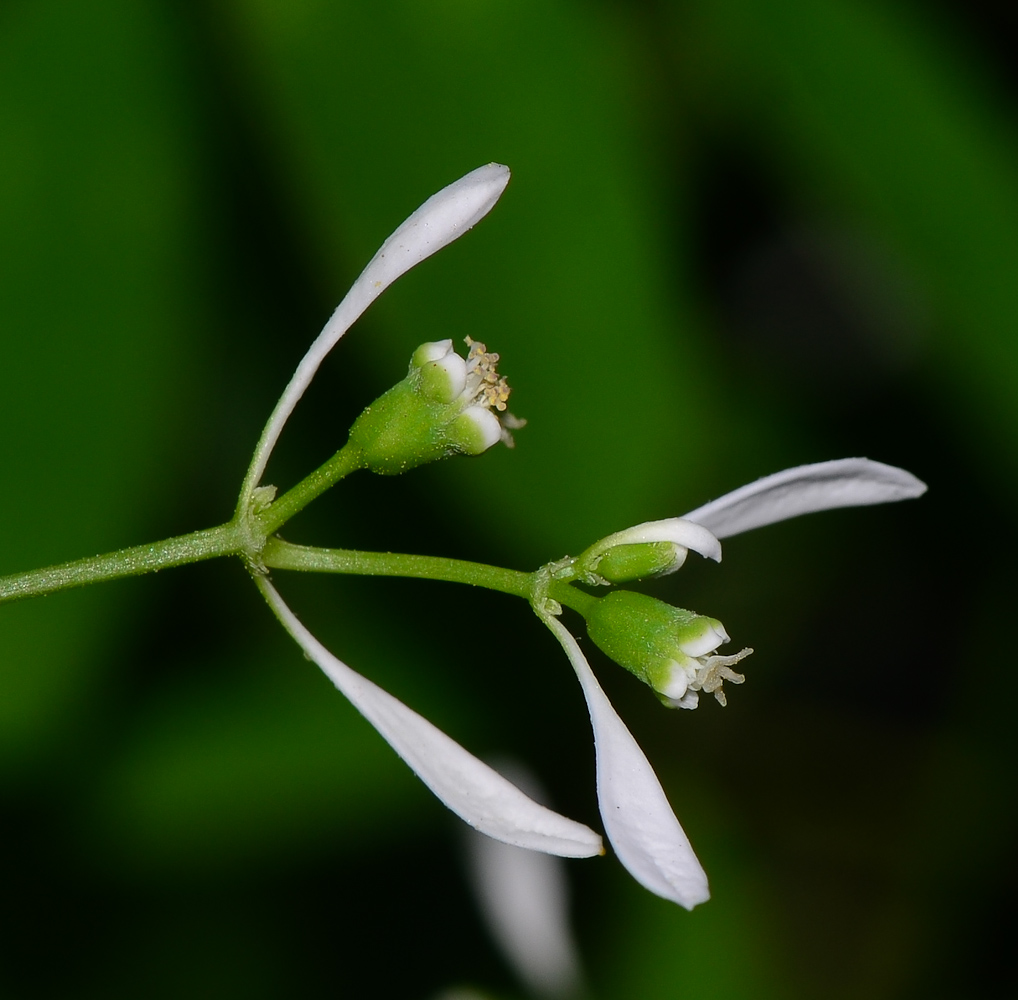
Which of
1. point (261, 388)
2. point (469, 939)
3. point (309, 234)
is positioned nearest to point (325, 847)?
point (469, 939)

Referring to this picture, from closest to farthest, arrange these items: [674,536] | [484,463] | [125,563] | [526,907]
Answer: [125,563] < [674,536] < [484,463] < [526,907]

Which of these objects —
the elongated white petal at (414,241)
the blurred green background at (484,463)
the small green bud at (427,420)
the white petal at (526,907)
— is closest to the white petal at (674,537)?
the small green bud at (427,420)

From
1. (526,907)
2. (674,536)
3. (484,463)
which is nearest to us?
(674,536)

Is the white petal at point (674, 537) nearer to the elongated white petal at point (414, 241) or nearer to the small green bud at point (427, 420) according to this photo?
the small green bud at point (427, 420)

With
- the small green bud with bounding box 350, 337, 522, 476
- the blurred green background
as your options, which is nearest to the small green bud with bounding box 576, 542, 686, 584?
the small green bud with bounding box 350, 337, 522, 476

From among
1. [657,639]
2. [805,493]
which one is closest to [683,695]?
[657,639]

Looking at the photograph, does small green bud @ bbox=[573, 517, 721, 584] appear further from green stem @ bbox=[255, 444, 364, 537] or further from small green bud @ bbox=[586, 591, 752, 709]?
green stem @ bbox=[255, 444, 364, 537]

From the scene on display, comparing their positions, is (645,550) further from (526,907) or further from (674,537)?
(526,907)
